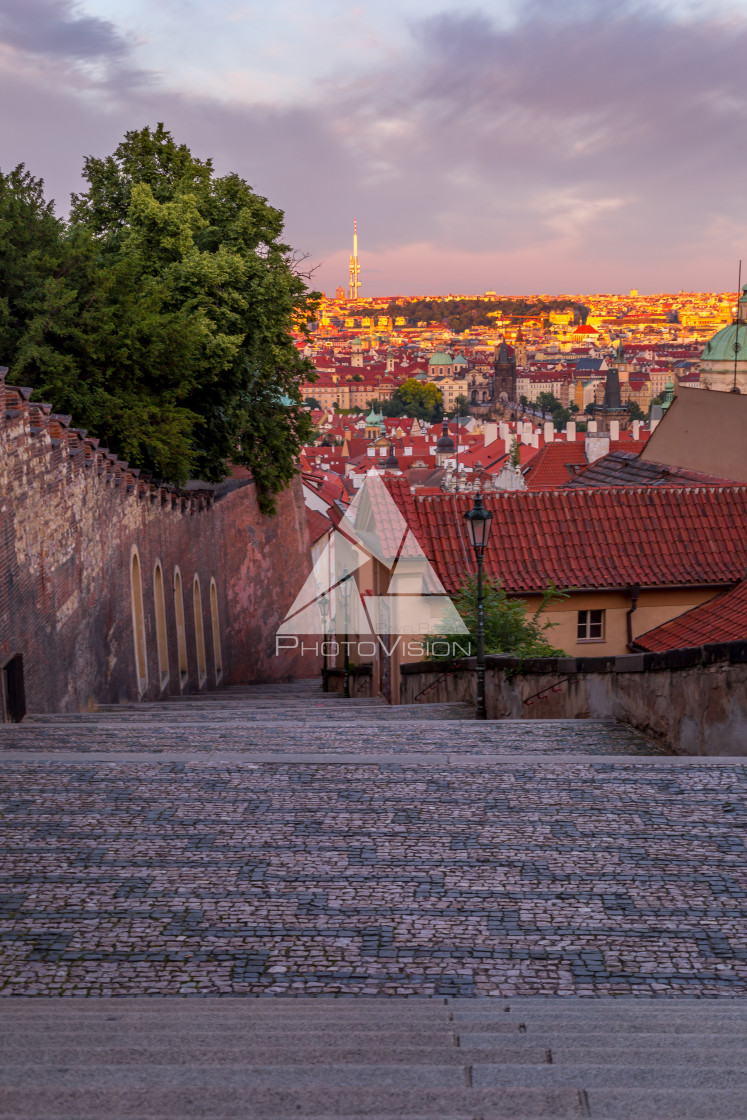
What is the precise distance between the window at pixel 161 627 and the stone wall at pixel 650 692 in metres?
7.72

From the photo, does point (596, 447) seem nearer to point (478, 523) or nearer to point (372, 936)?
point (478, 523)

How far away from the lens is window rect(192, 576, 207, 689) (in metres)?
24.7

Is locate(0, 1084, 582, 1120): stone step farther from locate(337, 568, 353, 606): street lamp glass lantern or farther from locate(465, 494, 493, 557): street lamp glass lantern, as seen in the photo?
locate(337, 568, 353, 606): street lamp glass lantern

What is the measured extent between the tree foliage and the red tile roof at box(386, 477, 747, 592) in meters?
5.95

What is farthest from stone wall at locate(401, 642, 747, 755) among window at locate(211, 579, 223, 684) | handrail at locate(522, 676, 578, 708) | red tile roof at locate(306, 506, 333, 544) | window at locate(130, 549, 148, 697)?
red tile roof at locate(306, 506, 333, 544)

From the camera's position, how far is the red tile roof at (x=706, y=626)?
15250 millimetres

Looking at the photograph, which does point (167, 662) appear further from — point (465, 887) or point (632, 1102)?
point (632, 1102)

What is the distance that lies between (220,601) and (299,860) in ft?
75.3

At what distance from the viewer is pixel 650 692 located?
32.8 feet

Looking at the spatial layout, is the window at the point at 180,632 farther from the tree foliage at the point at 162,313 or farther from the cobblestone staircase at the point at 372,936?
the cobblestone staircase at the point at 372,936

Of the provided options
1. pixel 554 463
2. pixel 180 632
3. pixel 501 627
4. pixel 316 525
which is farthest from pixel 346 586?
pixel 554 463

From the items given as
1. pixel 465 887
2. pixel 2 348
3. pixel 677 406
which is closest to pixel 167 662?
pixel 2 348

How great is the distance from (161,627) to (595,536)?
293 inches

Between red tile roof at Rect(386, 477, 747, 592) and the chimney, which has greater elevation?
the chimney
